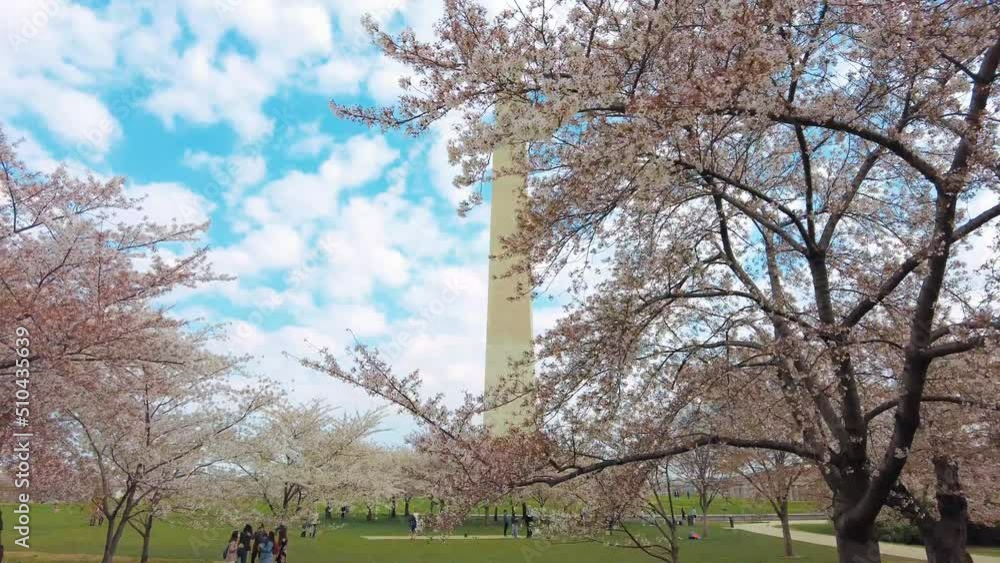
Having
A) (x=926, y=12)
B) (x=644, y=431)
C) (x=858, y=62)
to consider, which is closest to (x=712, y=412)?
(x=644, y=431)

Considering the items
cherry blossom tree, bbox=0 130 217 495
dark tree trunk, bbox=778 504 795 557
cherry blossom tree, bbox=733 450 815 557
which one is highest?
cherry blossom tree, bbox=0 130 217 495

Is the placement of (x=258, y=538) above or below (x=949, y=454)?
below

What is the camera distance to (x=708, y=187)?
5027 millimetres

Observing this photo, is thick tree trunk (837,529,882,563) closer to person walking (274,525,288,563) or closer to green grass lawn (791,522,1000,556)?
person walking (274,525,288,563)

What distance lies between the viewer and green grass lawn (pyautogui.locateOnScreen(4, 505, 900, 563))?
1653 centimetres

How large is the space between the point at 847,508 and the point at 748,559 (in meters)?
14.4

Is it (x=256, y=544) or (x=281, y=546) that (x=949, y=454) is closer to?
(x=281, y=546)

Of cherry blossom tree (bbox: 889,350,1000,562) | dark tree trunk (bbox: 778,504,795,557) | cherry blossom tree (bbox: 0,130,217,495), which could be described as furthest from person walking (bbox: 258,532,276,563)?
dark tree trunk (bbox: 778,504,795,557)

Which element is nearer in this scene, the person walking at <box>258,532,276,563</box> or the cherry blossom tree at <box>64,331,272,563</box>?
the cherry blossom tree at <box>64,331,272,563</box>

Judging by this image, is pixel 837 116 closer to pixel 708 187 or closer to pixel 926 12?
pixel 926 12

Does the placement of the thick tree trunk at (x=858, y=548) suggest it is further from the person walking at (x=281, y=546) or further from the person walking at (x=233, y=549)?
the person walking at (x=233, y=549)

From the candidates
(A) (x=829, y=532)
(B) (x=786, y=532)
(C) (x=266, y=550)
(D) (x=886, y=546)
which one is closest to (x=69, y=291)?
(C) (x=266, y=550)

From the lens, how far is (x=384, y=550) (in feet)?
63.5

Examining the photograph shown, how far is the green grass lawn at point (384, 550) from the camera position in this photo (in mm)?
16531
